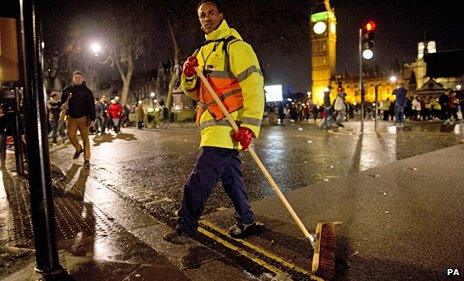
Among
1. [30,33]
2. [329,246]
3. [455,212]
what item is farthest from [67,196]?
[455,212]

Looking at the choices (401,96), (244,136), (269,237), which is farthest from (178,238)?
(401,96)

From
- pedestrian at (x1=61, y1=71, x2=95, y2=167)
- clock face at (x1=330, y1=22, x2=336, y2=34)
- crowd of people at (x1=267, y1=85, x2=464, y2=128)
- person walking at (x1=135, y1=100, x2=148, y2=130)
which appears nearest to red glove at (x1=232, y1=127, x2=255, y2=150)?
pedestrian at (x1=61, y1=71, x2=95, y2=167)

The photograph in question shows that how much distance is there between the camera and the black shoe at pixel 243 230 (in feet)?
11.4

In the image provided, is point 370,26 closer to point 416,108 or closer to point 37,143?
point 37,143

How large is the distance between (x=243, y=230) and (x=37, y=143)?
1.82 m

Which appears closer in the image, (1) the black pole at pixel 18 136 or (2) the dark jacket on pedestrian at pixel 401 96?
(1) the black pole at pixel 18 136

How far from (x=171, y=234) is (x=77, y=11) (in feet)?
91.4

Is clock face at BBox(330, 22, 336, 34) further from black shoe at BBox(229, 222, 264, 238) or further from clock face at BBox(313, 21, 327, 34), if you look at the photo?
black shoe at BBox(229, 222, 264, 238)

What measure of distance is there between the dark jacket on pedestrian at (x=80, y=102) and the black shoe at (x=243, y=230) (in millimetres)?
5433

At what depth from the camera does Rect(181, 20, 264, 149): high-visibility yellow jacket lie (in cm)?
322

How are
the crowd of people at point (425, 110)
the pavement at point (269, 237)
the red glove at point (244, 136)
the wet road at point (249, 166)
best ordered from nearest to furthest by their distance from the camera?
1. the pavement at point (269, 237)
2. the red glove at point (244, 136)
3. the wet road at point (249, 166)
4. the crowd of people at point (425, 110)

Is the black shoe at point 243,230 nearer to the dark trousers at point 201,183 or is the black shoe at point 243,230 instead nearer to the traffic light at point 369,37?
the dark trousers at point 201,183

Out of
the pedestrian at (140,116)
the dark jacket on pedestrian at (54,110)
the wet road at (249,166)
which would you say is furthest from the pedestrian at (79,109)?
the pedestrian at (140,116)

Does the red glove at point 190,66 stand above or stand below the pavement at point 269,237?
above
